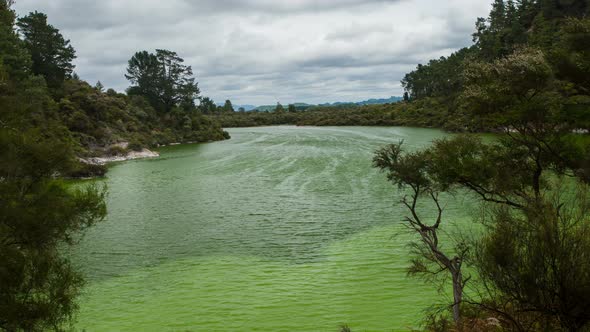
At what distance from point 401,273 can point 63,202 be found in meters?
15.0

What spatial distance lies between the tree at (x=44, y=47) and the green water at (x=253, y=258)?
43.1m

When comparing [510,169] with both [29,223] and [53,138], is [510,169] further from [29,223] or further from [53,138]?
[53,138]

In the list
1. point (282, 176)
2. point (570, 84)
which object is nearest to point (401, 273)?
point (570, 84)

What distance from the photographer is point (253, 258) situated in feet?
80.4

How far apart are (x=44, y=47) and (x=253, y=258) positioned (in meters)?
73.1

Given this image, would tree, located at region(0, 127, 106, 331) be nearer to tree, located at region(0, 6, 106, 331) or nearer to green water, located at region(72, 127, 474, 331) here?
tree, located at region(0, 6, 106, 331)

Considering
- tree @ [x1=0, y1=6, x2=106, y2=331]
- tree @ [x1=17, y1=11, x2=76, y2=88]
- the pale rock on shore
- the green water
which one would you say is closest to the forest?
tree @ [x1=0, y1=6, x2=106, y2=331]

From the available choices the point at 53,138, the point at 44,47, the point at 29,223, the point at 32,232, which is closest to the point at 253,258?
the point at 53,138

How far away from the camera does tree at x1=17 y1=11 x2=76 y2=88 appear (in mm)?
77000

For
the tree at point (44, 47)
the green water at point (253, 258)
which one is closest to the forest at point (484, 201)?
the green water at point (253, 258)

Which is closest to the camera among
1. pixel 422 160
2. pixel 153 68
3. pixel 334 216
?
pixel 422 160

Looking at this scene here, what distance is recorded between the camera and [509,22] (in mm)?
114938

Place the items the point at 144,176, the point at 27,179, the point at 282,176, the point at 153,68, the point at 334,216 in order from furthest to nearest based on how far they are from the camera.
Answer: the point at 153,68, the point at 144,176, the point at 282,176, the point at 334,216, the point at 27,179

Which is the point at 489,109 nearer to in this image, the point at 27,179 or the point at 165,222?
the point at 27,179
